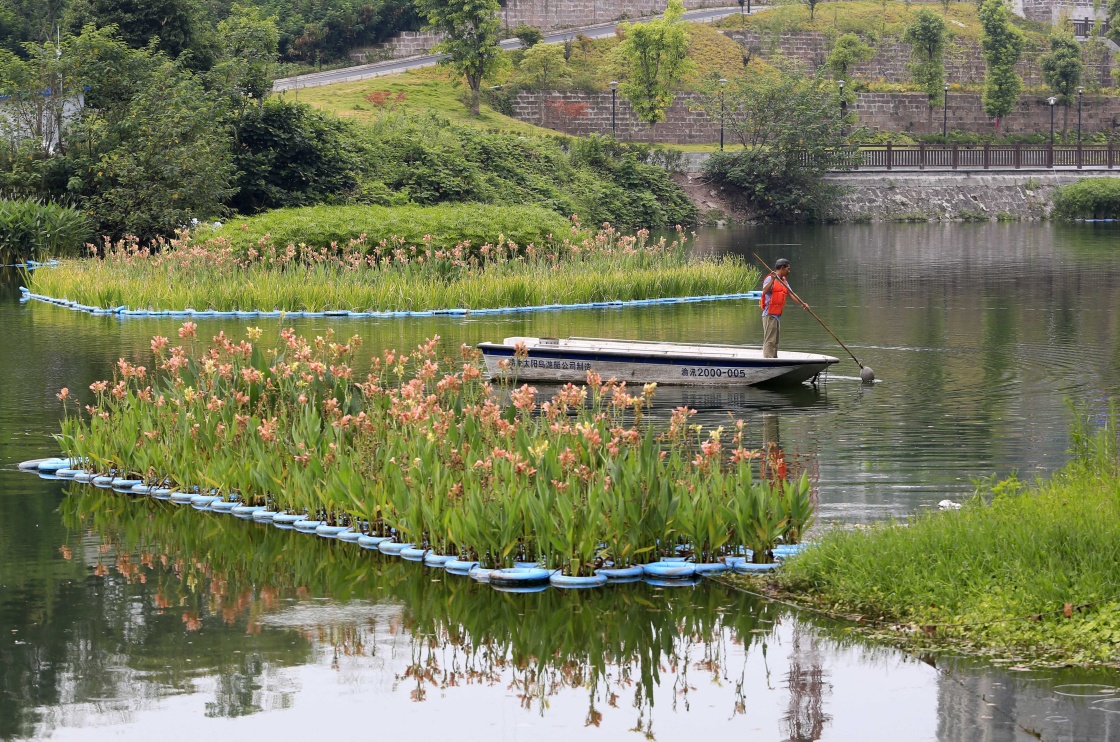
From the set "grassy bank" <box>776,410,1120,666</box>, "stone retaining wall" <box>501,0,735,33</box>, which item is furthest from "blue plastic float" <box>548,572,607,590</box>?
"stone retaining wall" <box>501,0,735,33</box>

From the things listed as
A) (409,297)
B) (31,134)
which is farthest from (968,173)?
(409,297)

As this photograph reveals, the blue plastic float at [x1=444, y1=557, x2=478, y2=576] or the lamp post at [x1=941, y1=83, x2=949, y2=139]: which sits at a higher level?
the lamp post at [x1=941, y1=83, x2=949, y2=139]

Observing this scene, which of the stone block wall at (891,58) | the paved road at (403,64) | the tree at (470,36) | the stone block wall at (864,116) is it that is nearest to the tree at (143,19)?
the paved road at (403,64)

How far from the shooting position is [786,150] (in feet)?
248

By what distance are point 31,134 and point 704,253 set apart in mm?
21338

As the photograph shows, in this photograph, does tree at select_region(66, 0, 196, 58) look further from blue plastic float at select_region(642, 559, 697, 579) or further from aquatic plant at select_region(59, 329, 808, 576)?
blue plastic float at select_region(642, 559, 697, 579)

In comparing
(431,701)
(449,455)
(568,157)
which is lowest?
(431,701)

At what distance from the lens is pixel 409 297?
30891 mm

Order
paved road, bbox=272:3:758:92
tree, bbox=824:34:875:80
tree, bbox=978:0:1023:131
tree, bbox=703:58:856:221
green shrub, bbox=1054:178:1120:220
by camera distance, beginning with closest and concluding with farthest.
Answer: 1. green shrub, bbox=1054:178:1120:220
2. tree, bbox=703:58:856:221
3. paved road, bbox=272:3:758:92
4. tree, bbox=978:0:1023:131
5. tree, bbox=824:34:875:80

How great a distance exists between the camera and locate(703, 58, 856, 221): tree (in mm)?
74688

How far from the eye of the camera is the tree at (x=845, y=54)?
9788cm

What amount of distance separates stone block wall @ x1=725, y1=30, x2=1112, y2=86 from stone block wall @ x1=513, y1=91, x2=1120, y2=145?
3679 millimetres

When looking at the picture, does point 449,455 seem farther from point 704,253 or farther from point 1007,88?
point 1007,88

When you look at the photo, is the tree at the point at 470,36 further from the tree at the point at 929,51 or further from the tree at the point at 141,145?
the tree at the point at 141,145
